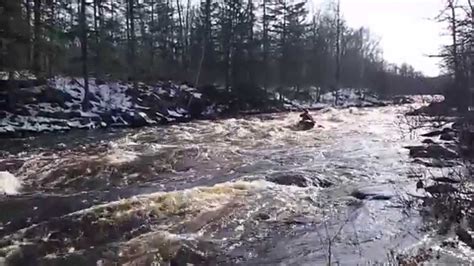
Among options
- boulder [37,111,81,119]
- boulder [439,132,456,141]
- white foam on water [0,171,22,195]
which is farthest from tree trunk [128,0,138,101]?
white foam on water [0,171,22,195]

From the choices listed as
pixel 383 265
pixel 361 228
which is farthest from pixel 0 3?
pixel 383 265

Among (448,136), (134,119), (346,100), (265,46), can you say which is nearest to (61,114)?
(134,119)

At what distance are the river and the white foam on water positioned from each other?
0.21 m

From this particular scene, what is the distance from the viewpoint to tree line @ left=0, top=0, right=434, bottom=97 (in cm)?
2742

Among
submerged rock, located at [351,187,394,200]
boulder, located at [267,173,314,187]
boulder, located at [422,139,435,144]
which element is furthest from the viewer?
boulder, located at [422,139,435,144]

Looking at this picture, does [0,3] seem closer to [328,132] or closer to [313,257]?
[328,132]

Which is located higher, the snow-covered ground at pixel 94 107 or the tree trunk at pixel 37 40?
the tree trunk at pixel 37 40

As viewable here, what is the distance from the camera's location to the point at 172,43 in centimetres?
5006

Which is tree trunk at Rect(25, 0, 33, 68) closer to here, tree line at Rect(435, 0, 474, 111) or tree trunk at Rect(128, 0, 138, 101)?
tree trunk at Rect(128, 0, 138, 101)

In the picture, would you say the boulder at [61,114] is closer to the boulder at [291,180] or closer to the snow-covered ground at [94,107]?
the snow-covered ground at [94,107]

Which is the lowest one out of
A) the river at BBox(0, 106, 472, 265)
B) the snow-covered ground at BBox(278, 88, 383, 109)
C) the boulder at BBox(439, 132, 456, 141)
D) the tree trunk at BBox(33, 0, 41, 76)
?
the river at BBox(0, 106, 472, 265)

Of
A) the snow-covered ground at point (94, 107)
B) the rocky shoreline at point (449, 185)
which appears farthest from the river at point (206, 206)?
Answer: the snow-covered ground at point (94, 107)

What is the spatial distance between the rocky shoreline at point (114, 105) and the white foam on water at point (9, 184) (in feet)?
39.4

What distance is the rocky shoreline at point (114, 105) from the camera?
27.0 m
